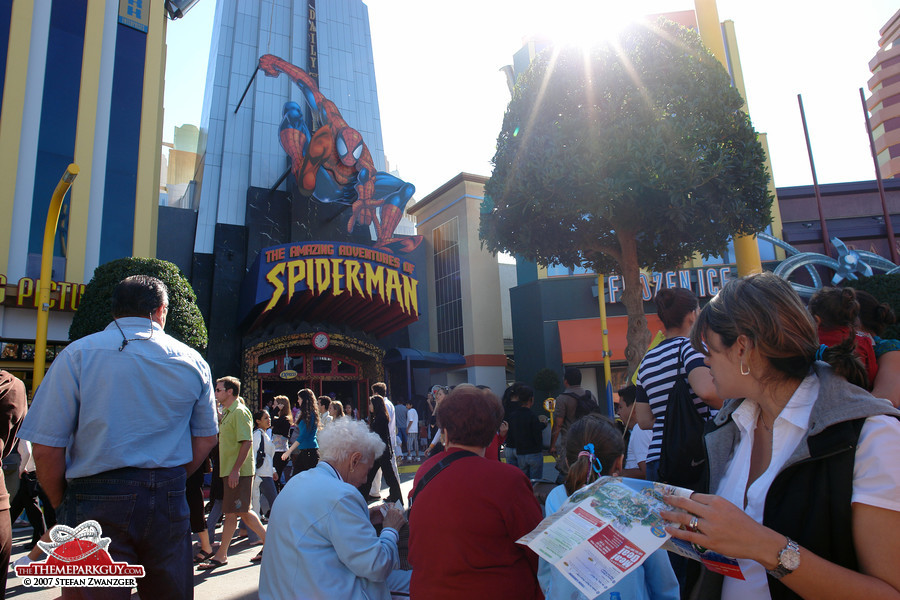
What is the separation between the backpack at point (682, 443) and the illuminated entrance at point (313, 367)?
1587 centimetres

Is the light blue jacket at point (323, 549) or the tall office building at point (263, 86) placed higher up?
the tall office building at point (263, 86)

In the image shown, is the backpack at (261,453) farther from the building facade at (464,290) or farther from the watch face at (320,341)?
the building facade at (464,290)

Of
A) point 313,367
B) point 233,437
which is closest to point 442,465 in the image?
point 233,437

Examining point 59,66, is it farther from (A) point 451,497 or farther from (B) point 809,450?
(B) point 809,450

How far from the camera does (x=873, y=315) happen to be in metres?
3.18

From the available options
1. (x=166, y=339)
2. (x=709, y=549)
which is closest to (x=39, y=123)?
(x=166, y=339)

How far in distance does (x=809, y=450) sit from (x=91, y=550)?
2.77 meters

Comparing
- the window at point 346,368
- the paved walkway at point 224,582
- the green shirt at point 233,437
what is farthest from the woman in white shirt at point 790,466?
the window at point 346,368

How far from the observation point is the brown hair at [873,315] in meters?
3.16

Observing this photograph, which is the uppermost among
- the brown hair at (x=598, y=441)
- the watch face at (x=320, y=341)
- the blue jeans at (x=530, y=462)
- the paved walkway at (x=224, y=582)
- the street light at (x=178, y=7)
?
the street light at (x=178, y=7)

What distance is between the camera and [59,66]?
15.0 metres

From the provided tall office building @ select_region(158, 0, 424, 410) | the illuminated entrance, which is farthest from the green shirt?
the illuminated entrance

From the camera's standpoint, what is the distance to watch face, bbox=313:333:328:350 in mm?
18141

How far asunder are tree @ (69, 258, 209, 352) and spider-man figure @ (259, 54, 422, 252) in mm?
6314
